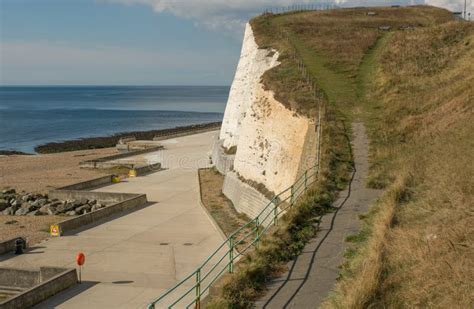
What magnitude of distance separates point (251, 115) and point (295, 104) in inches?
171

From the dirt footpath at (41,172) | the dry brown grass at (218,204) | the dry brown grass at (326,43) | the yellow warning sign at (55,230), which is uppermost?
the dry brown grass at (326,43)

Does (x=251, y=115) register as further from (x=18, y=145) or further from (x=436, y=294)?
(x=18, y=145)

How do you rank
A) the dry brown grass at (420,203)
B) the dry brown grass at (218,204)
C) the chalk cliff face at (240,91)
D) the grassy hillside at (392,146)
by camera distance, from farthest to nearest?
the chalk cliff face at (240,91) < the dry brown grass at (218,204) < the grassy hillside at (392,146) < the dry brown grass at (420,203)

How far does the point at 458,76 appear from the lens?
2917 centimetres

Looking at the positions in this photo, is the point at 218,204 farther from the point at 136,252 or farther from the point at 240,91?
the point at 240,91

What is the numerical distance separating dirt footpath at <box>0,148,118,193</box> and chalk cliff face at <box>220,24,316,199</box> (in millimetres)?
15032

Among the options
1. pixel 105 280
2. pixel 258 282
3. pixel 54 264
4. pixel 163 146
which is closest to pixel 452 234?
pixel 258 282

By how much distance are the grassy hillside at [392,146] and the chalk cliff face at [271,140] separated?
0.83 m

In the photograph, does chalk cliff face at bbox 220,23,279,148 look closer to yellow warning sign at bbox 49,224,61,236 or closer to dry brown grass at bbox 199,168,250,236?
dry brown grass at bbox 199,168,250,236

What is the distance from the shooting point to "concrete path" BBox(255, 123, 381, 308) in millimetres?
9664

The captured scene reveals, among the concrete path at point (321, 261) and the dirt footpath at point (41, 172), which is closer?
the concrete path at point (321, 261)

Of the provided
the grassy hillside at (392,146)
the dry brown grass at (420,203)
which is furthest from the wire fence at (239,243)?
the dry brown grass at (420,203)

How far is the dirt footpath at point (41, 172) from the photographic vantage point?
38.7 metres

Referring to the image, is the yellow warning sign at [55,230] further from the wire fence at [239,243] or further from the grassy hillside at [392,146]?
the grassy hillside at [392,146]
